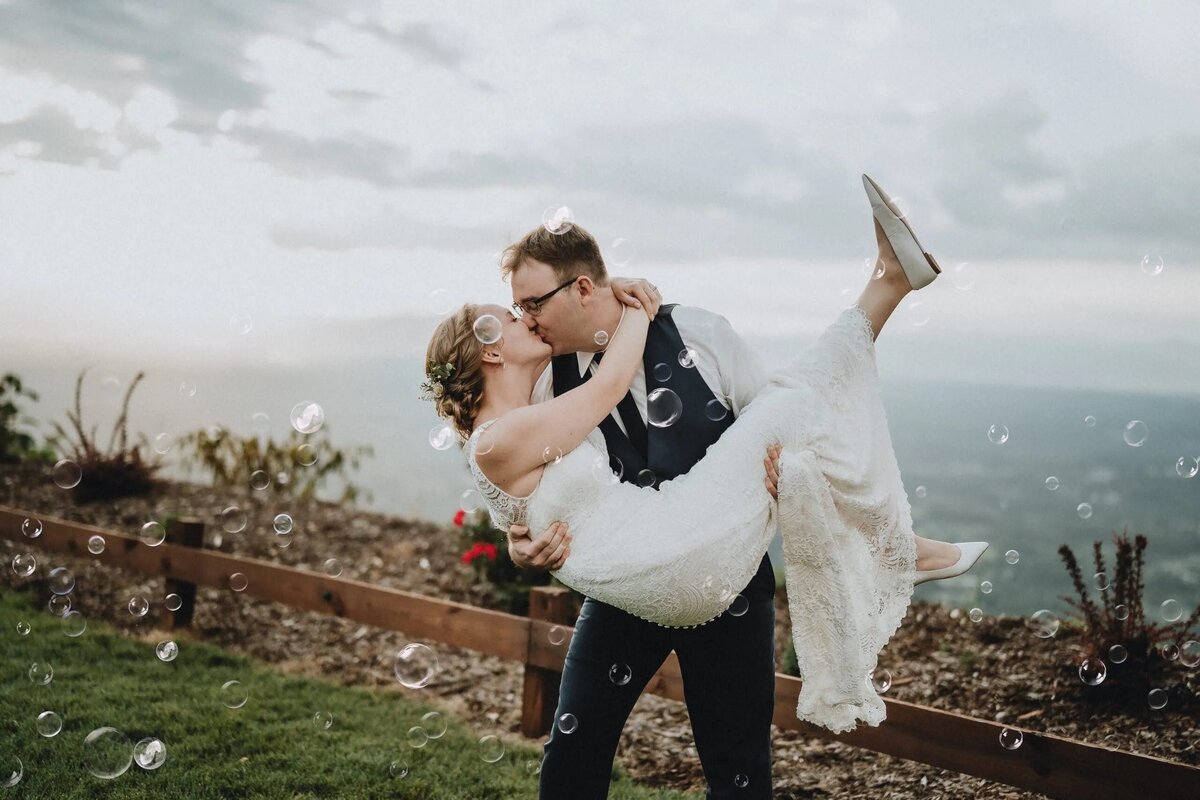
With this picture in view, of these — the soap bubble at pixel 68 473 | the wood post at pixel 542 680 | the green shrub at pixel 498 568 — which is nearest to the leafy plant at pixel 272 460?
the soap bubble at pixel 68 473

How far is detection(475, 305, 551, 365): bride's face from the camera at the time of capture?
2.67 metres

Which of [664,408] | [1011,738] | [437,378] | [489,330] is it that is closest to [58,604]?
[437,378]

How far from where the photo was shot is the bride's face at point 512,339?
2.67m

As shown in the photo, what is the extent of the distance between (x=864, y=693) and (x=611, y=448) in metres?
1.01

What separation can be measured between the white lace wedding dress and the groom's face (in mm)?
344

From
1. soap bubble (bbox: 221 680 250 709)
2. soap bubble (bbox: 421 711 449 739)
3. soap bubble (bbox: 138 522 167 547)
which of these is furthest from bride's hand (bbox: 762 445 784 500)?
soap bubble (bbox: 138 522 167 547)

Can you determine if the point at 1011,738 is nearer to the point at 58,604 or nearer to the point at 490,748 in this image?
the point at 490,748

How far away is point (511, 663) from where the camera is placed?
251 inches

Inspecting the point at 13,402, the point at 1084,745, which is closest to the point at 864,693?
the point at 1084,745

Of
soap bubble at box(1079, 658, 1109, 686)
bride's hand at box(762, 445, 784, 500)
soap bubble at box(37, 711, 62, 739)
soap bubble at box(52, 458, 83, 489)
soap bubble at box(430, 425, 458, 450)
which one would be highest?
bride's hand at box(762, 445, 784, 500)

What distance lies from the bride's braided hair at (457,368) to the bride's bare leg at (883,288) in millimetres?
1230

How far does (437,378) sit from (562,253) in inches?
20.8

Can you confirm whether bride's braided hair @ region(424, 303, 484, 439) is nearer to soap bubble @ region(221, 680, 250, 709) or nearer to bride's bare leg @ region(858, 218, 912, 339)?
bride's bare leg @ region(858, 218, 912, 339)

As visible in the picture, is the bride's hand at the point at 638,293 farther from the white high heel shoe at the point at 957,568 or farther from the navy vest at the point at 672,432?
the white high heel shoe at the point at 957,568
